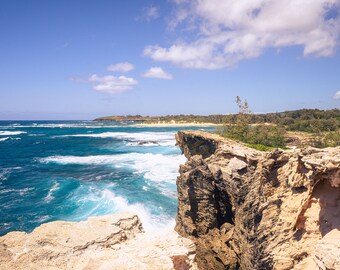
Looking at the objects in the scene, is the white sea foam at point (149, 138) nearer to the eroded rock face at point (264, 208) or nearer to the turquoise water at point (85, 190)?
the turquoise water at point (85, 190)

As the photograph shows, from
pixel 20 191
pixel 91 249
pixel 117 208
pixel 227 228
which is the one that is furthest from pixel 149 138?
pixel 91 249

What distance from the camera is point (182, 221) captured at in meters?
18.2

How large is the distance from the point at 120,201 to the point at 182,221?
1159 centimetres

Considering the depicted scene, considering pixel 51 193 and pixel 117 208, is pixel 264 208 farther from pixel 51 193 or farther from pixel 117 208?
pixel 51 193

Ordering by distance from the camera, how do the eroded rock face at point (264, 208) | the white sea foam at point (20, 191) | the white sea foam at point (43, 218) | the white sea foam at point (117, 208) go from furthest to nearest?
the white sea foam at point (20, 191) → the white sea foam at point (43, 218) → the white sea foam at point (117, 208) → the eroded rock face at point (264, 208)

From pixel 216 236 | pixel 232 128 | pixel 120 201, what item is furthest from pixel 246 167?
pixel 232 128

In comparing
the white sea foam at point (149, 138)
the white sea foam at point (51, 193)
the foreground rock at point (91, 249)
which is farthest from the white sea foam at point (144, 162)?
the foreground rock at point (91, 249)

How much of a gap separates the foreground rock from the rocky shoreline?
21 mm

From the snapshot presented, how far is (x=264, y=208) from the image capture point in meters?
11.9

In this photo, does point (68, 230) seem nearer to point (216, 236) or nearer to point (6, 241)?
point (6, 241)

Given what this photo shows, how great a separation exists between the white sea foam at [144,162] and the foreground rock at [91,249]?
28.3 metres

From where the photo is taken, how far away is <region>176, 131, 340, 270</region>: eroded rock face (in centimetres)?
939

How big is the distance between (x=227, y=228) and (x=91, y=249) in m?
11.8

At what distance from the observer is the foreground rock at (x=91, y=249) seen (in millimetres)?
5957
